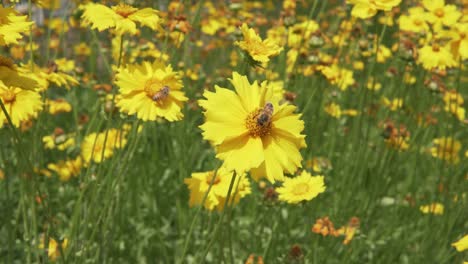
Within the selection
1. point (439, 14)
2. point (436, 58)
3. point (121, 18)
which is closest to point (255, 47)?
point (121, 18)

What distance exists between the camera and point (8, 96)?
1151 mm

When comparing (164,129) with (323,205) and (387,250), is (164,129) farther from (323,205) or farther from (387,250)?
(387,250)

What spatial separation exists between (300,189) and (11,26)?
2.98ft

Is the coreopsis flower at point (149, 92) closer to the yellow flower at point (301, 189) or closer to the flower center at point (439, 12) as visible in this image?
the yellow flower at point (301, 189)

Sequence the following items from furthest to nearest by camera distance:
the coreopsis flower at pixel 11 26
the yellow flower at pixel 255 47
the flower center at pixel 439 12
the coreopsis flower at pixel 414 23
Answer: the coreopsis flower at pixel 414 23 → the flower center at pixel 439 12 → the yellow flower at pixel 255 47 → the coreopsis flower at pixel 11 26

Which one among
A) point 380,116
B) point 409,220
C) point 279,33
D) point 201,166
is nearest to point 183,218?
point 201,166

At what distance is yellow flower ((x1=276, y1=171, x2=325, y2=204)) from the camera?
4.61 feet

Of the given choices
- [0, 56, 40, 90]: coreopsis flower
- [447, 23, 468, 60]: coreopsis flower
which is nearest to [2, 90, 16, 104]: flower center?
[0, 56, 40, 90]: coreopsis flower

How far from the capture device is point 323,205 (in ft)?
7.32

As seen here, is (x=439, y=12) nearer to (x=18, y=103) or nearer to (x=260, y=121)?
(x=260, y=121)

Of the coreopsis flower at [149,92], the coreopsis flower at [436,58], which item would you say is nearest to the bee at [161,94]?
the coreopsis flower at [149,92]

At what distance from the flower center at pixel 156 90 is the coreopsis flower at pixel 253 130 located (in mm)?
214

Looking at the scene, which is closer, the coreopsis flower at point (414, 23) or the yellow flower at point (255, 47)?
the yellow flower at point (255, 47)

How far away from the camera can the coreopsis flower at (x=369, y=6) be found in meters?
1.47
